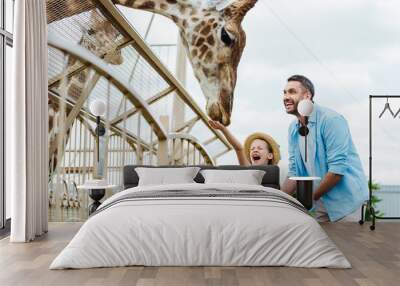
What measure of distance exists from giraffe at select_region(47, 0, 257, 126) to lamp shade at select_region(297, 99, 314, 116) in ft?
2.70

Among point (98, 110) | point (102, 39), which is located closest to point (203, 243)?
point (98, 110)

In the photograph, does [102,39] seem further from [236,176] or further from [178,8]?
[236,176]

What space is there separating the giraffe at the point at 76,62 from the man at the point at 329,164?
226 centimetres

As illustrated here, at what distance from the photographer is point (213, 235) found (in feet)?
12.4

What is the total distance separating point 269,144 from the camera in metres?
6.36

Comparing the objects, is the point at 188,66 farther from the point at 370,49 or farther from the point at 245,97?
the point at 370,49

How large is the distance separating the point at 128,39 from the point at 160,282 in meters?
3.45

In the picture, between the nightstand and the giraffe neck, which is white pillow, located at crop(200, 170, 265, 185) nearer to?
the nightstand

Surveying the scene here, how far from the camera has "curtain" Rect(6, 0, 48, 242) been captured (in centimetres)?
491

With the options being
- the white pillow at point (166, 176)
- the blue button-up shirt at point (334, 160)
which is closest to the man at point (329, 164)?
the blue button-up shirt at point (334, 160)

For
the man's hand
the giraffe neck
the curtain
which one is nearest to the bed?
the curtain

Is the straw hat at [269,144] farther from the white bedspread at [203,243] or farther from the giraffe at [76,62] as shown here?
the white bedspread at [203,243]

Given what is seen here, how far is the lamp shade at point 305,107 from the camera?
6.09m

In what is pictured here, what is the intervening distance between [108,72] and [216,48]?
4.25 feet
